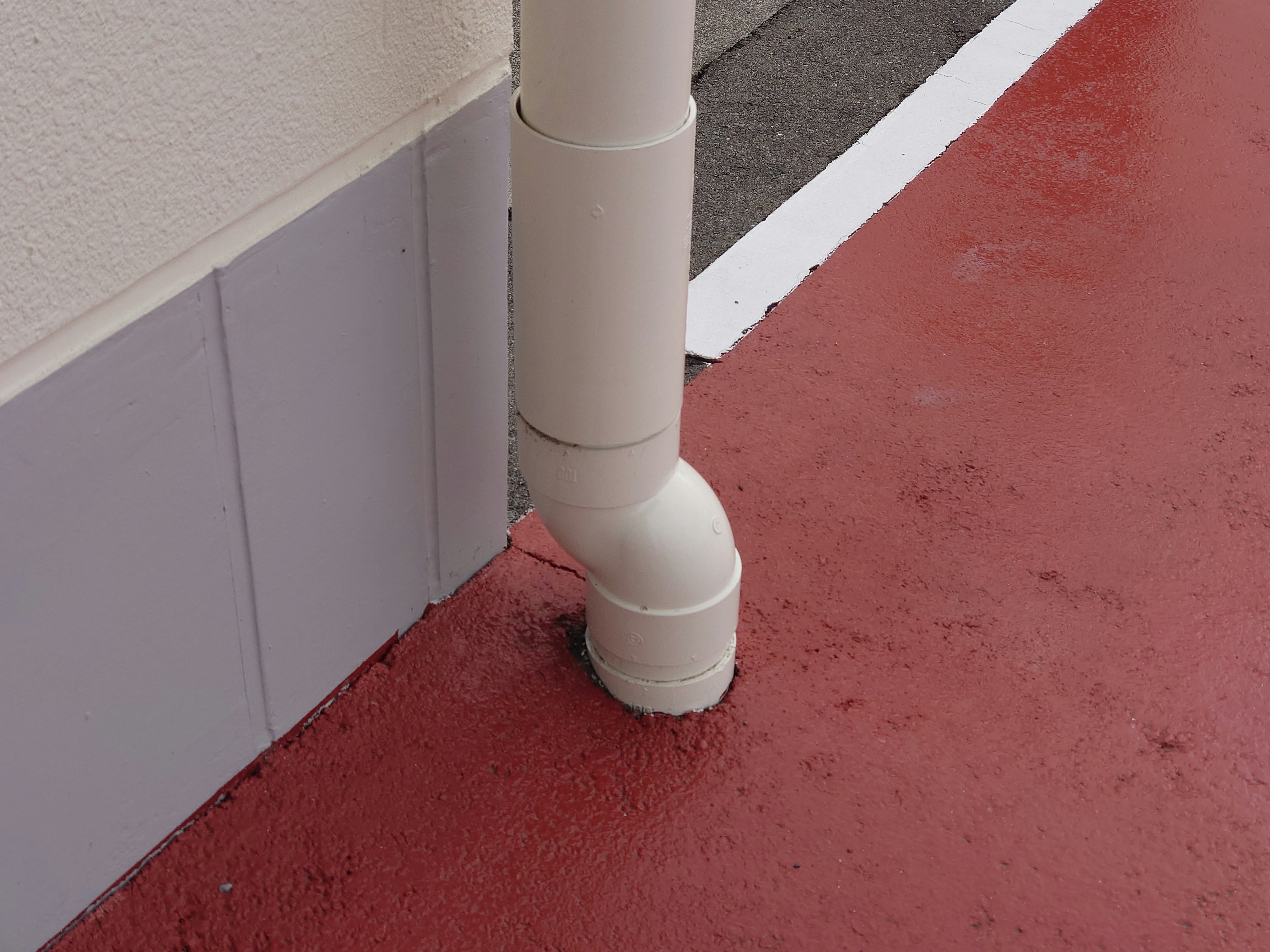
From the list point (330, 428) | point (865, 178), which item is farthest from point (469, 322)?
point (865, 178)

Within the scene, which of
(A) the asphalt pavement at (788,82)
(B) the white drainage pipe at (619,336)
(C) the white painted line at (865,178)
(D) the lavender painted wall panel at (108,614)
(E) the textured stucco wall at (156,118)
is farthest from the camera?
(A) the asphalt pavement at (788,82)

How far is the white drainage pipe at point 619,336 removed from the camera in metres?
1.80

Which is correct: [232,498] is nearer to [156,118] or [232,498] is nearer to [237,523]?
[237,523]

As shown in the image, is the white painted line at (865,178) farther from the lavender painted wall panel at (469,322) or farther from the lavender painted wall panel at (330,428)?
the lavender painted wall panel at (330,428)

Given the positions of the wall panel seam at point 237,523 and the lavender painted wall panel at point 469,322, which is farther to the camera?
the lavender painted wall panel at point 469,322

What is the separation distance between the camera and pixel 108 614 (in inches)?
72.7

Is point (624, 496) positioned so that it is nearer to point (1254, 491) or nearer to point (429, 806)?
point (429, 806)

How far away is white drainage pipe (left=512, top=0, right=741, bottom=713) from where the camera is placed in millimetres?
1798

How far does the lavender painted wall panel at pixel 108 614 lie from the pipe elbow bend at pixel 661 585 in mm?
623

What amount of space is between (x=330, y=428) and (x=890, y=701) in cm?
121

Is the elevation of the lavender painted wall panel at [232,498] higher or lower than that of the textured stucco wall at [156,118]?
lower

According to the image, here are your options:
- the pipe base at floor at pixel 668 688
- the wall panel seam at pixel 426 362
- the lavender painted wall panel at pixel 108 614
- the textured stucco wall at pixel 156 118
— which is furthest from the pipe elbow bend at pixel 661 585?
the textured stucco wall at pixel 156 118

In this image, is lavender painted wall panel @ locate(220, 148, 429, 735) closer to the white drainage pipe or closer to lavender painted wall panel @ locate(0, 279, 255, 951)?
lavender painted wall panel @ locate(0, 279, 255, 951)

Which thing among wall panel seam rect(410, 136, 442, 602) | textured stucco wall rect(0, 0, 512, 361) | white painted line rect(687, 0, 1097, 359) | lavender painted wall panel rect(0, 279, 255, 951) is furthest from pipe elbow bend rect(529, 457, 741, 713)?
white painted line rect(687, 0, 1097, 359)
